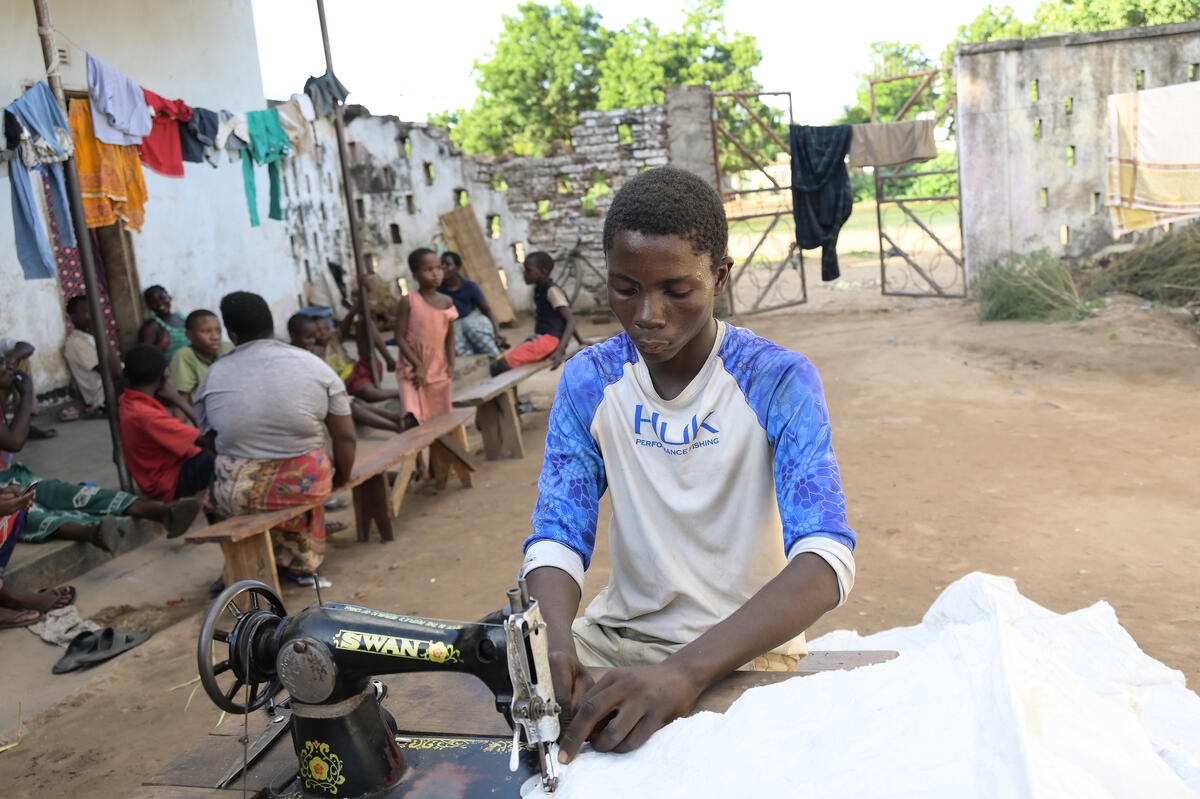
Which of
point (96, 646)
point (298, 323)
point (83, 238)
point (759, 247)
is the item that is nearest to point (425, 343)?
point (298, 323)

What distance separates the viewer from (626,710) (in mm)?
1445

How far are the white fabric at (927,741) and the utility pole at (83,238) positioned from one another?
5023mm

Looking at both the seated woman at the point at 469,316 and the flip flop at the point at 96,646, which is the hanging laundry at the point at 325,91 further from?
the flip flop at the point at 96,646

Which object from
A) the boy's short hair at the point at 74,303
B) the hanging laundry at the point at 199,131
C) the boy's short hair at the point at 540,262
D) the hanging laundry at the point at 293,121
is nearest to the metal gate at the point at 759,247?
the boy's short hair at the point at 540,262

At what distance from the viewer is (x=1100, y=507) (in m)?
5.01

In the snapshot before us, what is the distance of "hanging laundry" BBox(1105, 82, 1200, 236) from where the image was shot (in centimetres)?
990

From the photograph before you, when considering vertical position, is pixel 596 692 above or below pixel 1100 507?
above

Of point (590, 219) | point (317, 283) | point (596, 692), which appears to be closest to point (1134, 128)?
point (590, 219)

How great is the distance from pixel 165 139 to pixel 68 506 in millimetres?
2661

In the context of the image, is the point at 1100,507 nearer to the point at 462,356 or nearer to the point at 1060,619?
the point at 1060,619

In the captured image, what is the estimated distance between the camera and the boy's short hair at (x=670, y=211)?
5.67 feet

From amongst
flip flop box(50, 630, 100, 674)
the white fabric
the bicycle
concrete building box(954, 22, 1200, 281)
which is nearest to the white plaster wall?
flip flop box(50, 630, 100, 674)

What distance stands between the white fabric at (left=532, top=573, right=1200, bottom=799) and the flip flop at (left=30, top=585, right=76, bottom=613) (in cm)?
394

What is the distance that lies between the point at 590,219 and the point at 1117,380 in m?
A: 7.66
